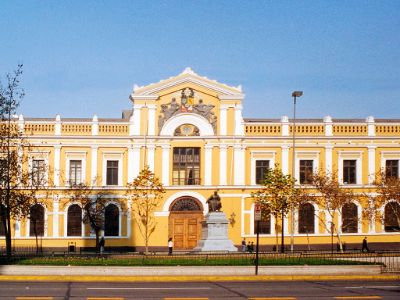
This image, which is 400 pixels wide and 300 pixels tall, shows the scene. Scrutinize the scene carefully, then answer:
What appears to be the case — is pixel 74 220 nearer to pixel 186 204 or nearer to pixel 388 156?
pixel 186 204

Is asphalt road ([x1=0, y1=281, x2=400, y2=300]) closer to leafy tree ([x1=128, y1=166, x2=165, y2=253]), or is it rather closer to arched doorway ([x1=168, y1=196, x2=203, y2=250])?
leafy tree ([x1=128, y1=166, x2=165, y2=253])

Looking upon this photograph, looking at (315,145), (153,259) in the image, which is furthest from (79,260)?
(315,145)

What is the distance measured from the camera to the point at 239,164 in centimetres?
6706

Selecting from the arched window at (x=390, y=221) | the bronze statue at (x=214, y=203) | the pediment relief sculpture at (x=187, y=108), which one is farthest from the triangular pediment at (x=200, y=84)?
the bronze statue at (x=214, y=203)

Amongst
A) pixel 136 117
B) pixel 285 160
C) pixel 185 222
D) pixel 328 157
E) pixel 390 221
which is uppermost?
pixel 136 117

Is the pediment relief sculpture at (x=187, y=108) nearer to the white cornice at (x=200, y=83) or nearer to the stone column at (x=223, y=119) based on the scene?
the stone column at (x=223, y=119)

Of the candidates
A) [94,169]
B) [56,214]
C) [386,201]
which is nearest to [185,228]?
[94,169]

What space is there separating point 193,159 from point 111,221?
8.67 m

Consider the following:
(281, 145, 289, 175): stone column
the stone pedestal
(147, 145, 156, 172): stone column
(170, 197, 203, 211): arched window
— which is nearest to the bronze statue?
the stone pedestal

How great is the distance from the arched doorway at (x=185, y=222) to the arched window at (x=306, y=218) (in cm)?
854

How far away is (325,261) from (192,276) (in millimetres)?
6973

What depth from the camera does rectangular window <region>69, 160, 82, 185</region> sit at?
66.8 metres

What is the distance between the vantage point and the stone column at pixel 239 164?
67.0 meters

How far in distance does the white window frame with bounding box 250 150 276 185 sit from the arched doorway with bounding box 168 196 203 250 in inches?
201
